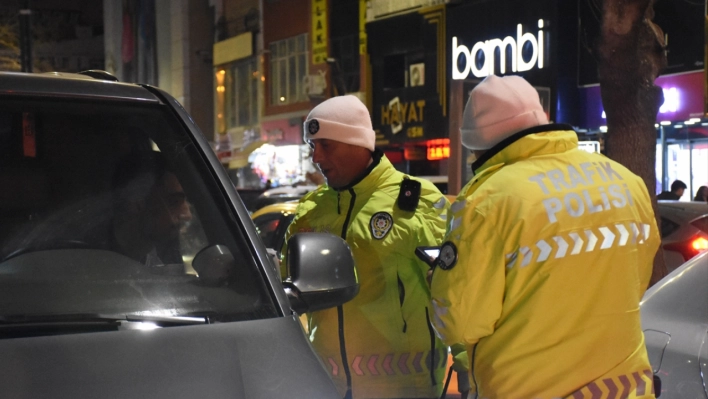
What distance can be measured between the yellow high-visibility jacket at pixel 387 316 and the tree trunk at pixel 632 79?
5455 millimetres

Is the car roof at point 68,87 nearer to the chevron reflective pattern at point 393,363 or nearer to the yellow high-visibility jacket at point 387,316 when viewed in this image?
the yellow high-visibility jacket at point 387,316

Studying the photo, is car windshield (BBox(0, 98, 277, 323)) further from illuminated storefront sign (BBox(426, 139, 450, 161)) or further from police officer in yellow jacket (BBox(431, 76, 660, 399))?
illuminated storefront sign (BBox(426, 139, 450, 161))

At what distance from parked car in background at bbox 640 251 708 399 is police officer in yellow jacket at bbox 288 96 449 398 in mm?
806

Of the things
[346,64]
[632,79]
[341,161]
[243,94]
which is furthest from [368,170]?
[243,94]

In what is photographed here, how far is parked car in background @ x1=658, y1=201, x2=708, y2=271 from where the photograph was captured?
920cm

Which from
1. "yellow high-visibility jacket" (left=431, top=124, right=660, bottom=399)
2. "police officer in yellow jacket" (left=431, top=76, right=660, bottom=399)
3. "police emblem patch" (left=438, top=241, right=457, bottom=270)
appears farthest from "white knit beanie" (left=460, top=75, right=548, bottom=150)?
"police emblem patch" (left=438, top=241, right=457, bottom=270)

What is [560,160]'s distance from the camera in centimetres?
278

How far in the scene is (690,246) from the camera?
30.2 feet

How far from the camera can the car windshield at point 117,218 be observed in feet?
8.48

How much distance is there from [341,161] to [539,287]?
4.32 feet

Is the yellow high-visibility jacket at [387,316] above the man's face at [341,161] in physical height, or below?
below

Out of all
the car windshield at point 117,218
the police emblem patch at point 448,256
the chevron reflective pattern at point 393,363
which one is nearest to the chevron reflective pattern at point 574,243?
the police emblem patch at point 448,256

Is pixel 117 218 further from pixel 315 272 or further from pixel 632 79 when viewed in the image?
pixel 632 79

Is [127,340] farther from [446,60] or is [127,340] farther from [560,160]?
[446,60]
